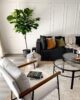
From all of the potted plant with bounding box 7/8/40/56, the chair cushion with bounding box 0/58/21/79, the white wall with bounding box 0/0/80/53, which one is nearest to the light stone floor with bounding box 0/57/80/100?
the chair cushion with bounding box 0/58/21/79

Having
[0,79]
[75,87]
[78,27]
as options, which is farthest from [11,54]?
[75,87]

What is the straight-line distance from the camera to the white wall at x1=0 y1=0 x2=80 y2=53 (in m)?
5.18

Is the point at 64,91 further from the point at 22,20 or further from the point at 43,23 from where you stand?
the point at 43,23

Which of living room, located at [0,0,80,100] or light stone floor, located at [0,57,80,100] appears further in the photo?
living room, located at [0,0,80,100]

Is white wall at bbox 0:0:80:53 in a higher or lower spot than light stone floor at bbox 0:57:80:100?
higher

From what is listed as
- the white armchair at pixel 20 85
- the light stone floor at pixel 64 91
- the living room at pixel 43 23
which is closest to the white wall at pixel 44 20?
the living room at pixel 43 23

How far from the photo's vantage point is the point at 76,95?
9.70 ft

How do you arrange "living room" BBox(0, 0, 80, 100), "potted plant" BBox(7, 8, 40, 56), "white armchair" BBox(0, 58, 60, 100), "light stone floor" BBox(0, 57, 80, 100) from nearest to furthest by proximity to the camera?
1. "white armchair" BBox(0, 58, 60, 100)
2. "light stone floor" BBox(0, 57, 80, 100)
3. "potted plant" BBox(7, 8, 40, 56)
4. "living room" BBox(0, 0, 80, 100)

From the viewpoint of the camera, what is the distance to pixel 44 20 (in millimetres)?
5367

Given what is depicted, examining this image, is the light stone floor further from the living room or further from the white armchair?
the living room

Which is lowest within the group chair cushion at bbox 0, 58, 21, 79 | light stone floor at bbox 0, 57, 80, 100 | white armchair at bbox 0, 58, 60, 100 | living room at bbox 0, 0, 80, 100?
light stone floor at bbox 0, 57, 80, 100

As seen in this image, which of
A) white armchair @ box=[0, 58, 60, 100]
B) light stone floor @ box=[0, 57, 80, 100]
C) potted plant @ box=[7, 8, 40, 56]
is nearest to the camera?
white armchair @ box=[0, 58, 60, 100]

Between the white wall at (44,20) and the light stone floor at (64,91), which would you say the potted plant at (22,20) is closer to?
the white wall at (44,20)

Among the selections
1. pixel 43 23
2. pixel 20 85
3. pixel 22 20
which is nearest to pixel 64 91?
pixel 20 85
